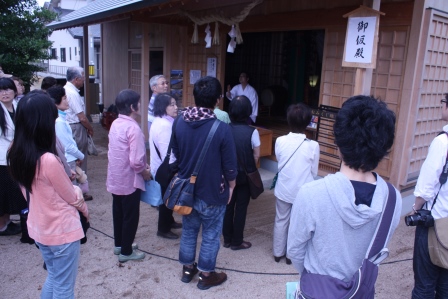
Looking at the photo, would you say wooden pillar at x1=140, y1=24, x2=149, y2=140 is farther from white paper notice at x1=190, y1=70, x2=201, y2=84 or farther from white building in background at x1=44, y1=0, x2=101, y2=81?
white building in background at x1=44, y1=0, x2=101, y2=81

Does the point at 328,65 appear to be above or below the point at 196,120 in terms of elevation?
above

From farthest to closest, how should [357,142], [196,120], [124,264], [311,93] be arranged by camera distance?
[311,93], [124,264], [196,120], [357,142]

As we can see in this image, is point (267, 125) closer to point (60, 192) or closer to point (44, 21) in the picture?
point (44, 21)

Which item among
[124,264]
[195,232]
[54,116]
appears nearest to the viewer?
[54,116]

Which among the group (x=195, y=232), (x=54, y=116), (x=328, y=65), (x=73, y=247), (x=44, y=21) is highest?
(x=44, y=21)

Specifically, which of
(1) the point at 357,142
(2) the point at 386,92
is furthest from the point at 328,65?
(1) the point at 357,142

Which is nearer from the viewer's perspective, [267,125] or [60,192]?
[60,192]

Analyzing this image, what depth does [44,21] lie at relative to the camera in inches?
387

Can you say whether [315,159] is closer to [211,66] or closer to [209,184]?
[209,184]

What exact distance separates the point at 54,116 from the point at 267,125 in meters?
7.51

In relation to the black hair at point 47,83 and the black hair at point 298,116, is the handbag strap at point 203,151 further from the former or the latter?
the black hair at point 47,83

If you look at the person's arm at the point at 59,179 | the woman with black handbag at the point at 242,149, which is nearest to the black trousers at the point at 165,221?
the woman with black handbag at the point at 242,149

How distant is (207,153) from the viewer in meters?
2.80

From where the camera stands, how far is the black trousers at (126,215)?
3332 mm
